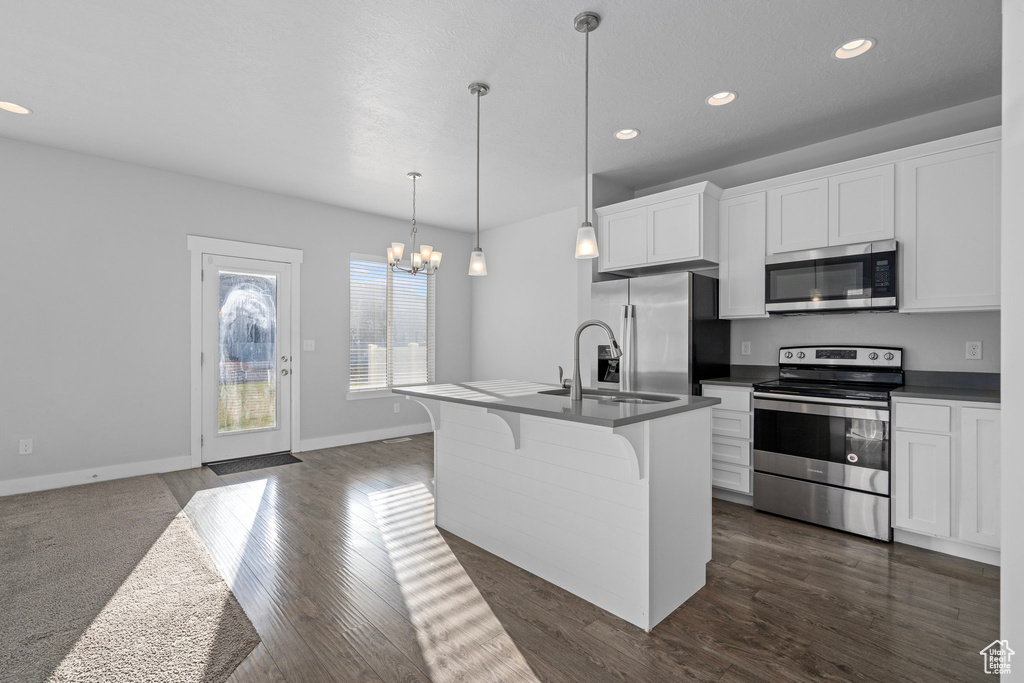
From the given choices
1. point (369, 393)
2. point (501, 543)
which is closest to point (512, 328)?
point (369, 393)

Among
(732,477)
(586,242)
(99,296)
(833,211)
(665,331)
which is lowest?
(732,477)

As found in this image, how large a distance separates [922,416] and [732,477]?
4.03ft

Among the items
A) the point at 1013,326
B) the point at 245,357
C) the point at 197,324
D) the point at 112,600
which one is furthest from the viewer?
the point at 245,357

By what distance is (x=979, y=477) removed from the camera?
8.34ft

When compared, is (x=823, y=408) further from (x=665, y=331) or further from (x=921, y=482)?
(x=665, y=331)

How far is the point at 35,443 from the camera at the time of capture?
3775mm

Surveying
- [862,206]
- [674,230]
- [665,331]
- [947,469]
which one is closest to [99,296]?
[665,331]

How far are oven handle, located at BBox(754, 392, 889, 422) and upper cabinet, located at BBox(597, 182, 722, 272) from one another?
3.86ft

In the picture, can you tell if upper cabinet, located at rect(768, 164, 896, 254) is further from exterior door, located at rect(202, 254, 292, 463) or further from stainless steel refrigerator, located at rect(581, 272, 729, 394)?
exterior door, located at rect(202, 254, 292, 463)

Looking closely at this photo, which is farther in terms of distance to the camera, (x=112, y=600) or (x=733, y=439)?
(x=733, y=439)

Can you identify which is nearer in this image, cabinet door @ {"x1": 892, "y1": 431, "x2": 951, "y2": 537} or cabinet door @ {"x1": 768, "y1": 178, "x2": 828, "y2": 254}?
cabinet door @ {"x1": 892, "y1": 431, "x2": 951, "y2": 537}

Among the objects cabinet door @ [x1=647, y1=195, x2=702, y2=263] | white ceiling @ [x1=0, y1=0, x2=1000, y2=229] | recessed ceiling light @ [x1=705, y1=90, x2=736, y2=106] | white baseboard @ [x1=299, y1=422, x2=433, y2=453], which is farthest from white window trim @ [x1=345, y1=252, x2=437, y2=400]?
recessed ceiling light @ [x1=705, y1=90, x2=736, y2=106]

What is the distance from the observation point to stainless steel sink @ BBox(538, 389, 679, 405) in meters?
Answer: 2.43

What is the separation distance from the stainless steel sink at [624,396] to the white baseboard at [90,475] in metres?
3.75
